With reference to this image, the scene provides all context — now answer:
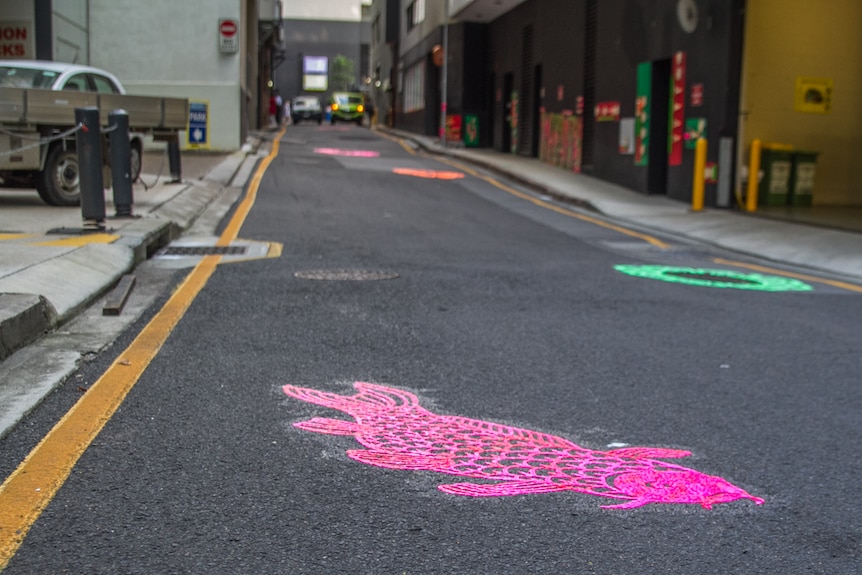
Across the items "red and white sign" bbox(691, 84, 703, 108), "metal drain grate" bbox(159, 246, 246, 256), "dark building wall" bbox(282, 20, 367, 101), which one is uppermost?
"dark building wall" bbox(282, 20, 367, 101)

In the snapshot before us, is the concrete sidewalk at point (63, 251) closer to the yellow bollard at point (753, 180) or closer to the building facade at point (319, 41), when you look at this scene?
the yellow bollard at point (753, 180)

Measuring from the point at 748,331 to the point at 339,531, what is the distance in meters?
4.38

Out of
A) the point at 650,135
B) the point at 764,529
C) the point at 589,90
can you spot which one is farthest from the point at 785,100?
the point at 764,529

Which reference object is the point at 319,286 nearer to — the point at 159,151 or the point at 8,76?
the point at 8,76

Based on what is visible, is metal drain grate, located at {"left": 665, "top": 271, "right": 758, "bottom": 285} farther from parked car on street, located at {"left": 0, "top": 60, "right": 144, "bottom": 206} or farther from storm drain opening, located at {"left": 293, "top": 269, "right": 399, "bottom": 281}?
parked car on street, located at {"left": 0, "top": 60, "right": 144, "bottom": 206}

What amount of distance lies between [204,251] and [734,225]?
8035 mm

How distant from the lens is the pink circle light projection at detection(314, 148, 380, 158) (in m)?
27.1

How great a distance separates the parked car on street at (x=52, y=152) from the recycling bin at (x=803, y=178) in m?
11.5

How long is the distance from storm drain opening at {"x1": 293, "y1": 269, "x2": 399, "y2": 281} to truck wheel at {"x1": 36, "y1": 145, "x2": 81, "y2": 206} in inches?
186

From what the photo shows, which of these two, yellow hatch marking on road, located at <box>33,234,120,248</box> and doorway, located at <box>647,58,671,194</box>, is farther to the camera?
doorway, located at <box>647,58,671,194</box>

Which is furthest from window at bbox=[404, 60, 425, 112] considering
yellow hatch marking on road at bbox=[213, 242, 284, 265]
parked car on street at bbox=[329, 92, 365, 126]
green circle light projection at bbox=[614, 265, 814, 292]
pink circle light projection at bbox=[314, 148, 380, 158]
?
green circle light projection at bbox=[614, 265, 814, 292]

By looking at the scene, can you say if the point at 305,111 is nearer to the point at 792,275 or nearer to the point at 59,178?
the point at 59,178

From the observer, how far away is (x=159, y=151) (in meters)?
24.6

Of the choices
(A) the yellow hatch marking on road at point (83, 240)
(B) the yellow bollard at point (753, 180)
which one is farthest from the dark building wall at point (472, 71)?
(A) the yellow hatch marking on road at point (83, 240)
